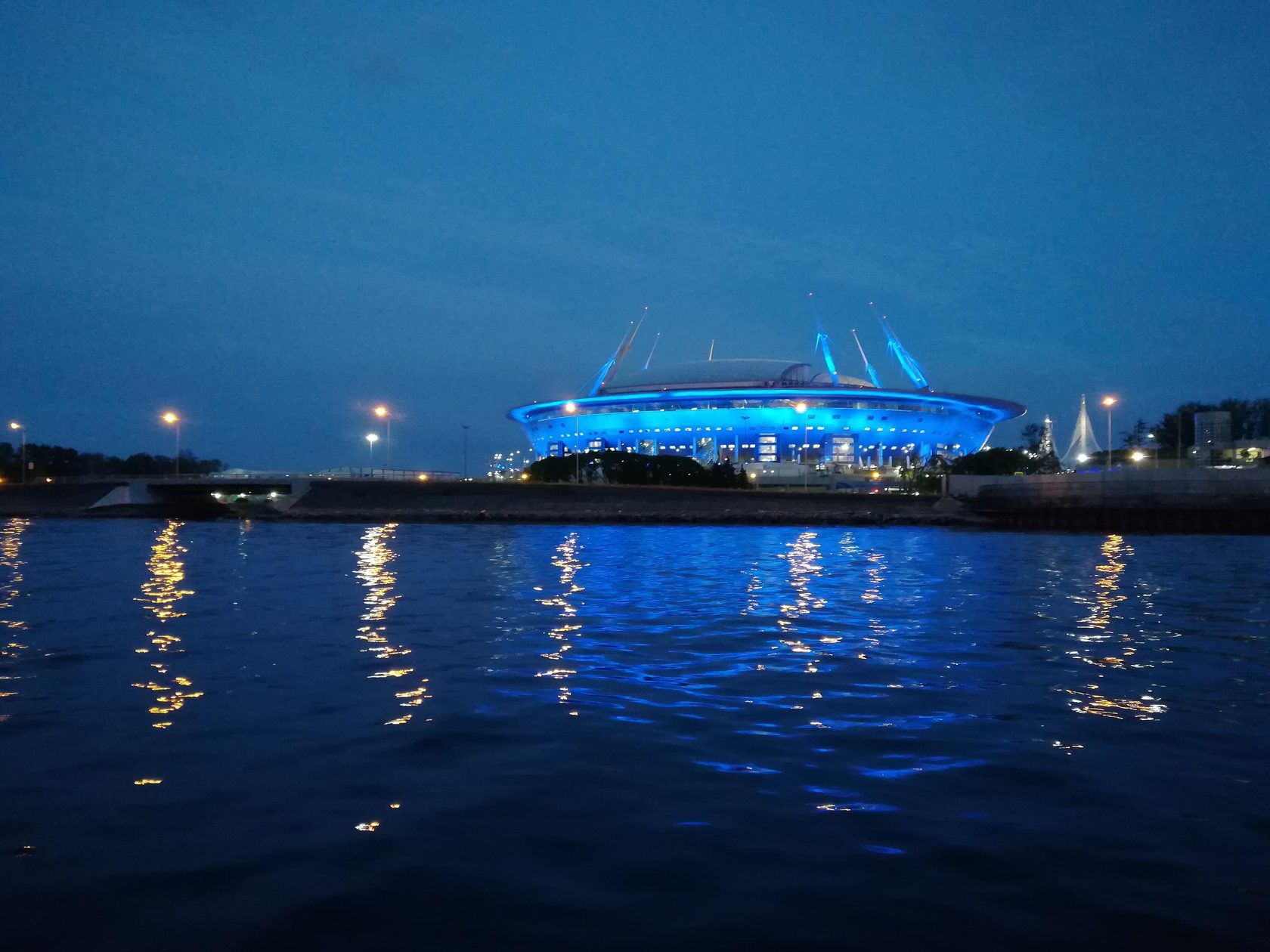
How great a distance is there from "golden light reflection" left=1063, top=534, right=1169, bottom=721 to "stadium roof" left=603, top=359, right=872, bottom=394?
100 metres

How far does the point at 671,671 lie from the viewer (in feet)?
26.8

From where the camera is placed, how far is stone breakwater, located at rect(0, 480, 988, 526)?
4959 centimetres

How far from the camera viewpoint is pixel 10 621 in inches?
447

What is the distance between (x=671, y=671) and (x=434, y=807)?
389cm

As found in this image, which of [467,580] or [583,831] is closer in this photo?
[583,831]

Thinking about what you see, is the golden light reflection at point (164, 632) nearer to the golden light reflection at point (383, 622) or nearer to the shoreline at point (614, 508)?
the golden light reflection at point (383, 622)

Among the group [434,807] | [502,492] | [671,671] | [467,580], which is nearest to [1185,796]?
[434,807]

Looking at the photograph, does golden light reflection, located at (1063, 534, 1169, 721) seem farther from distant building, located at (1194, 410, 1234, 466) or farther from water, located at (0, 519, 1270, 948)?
distant building, located at (1194, 410, 1234, 466)

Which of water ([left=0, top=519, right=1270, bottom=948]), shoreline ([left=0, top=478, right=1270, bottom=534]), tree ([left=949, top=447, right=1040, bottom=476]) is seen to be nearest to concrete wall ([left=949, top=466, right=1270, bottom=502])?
shoreline ([left=0, top=478, right=1270, bottom=534])

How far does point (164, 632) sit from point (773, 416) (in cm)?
10470

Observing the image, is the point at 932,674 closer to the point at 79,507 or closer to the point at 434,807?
the point at 434,807

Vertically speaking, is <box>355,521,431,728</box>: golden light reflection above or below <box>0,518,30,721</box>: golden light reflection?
below

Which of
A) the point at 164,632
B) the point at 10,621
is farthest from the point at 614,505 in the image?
the point at 164,632

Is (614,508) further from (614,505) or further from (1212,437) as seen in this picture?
(1212,437)
